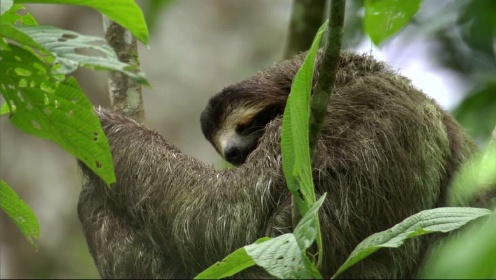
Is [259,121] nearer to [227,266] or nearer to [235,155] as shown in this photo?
[235,155]

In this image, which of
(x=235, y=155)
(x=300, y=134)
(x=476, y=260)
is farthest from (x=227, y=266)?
(x=235, y=155)

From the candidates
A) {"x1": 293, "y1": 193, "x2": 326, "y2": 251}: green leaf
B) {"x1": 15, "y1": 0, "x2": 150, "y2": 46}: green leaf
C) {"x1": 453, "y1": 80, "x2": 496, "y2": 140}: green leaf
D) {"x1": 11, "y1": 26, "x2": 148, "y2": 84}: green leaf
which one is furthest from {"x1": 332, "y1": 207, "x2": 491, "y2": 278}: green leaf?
{"x1": 453, "y1": 80, "x2": 496, "y2": 140}: green leaf

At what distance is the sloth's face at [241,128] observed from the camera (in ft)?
21.9

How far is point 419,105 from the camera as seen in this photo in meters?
6.18

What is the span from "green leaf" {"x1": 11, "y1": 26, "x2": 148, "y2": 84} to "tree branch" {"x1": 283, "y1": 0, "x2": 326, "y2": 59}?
501 centimetres

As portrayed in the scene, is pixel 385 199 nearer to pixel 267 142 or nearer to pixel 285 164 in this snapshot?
pixel 267 142

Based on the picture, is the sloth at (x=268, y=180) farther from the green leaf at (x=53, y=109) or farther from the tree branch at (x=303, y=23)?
the green leaf at (x=53, y=109)

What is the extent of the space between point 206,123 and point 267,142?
1.02m

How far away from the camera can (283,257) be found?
10.6 feet

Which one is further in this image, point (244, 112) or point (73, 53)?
point (244, 112)

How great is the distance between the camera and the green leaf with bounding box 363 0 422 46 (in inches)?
191

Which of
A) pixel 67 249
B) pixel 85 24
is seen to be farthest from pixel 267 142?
pixel 85 24

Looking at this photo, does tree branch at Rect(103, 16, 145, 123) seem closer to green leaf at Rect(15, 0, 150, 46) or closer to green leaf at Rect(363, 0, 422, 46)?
green leaf at Rect(363, 0, 422, 46)

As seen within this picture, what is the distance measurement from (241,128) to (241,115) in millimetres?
118
